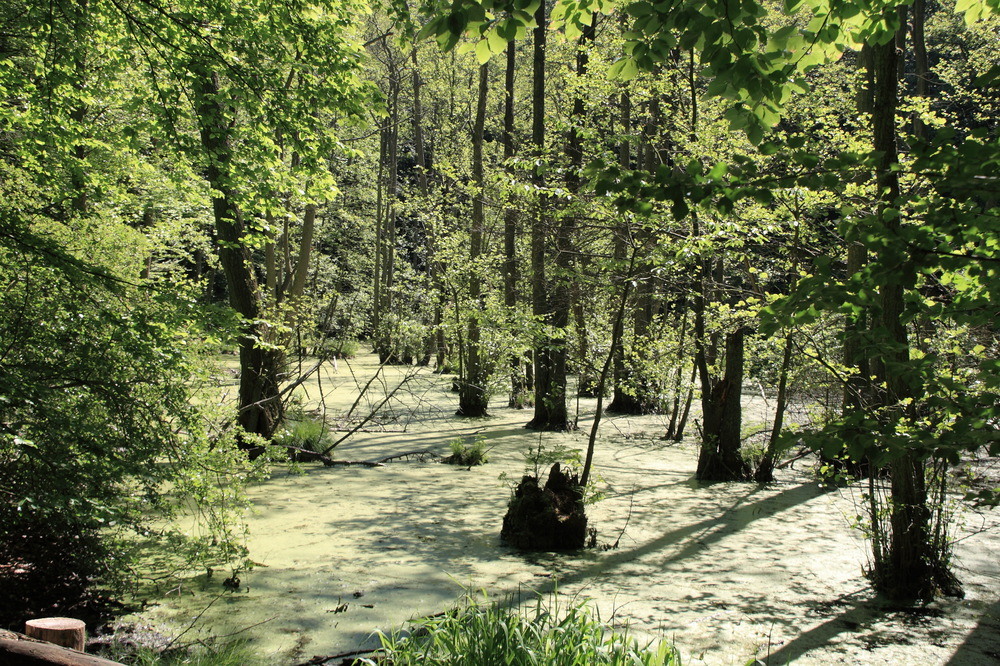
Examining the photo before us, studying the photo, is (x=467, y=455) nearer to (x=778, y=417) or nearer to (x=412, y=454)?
(x=412, y=454)

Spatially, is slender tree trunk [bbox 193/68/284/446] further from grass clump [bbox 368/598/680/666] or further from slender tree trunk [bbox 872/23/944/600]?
slender tree trunk [bbox 872/23/944/600]

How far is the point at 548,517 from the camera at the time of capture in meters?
5.62

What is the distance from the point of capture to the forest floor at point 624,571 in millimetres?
3844

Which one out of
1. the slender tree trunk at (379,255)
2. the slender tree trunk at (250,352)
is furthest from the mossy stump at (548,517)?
the slender tree trunk at (379,255)

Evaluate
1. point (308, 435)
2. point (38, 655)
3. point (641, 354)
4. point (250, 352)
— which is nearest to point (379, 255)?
point (641, 354)

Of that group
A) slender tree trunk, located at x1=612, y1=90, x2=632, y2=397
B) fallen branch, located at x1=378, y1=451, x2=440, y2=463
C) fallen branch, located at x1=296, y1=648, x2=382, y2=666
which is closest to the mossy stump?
fallen branch, located at x1=296, y1=648, x2=382, y2=666

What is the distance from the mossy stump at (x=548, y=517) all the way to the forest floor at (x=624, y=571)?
0.15 m

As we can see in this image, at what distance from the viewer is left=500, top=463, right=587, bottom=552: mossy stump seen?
558cm

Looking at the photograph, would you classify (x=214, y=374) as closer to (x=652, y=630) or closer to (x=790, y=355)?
(x=652, y=630)

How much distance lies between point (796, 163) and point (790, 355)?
18.3 ft

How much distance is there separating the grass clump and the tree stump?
96 cm

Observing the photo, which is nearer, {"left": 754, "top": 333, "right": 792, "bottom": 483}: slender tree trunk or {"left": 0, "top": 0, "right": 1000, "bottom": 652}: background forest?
{"left": 0, "top": 0, "right": 1000, "bottom": 652}: background forest

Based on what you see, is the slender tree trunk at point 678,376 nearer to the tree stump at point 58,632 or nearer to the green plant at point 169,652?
the green plant at point 169,652

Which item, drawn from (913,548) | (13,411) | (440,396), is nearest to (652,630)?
(913,548)
